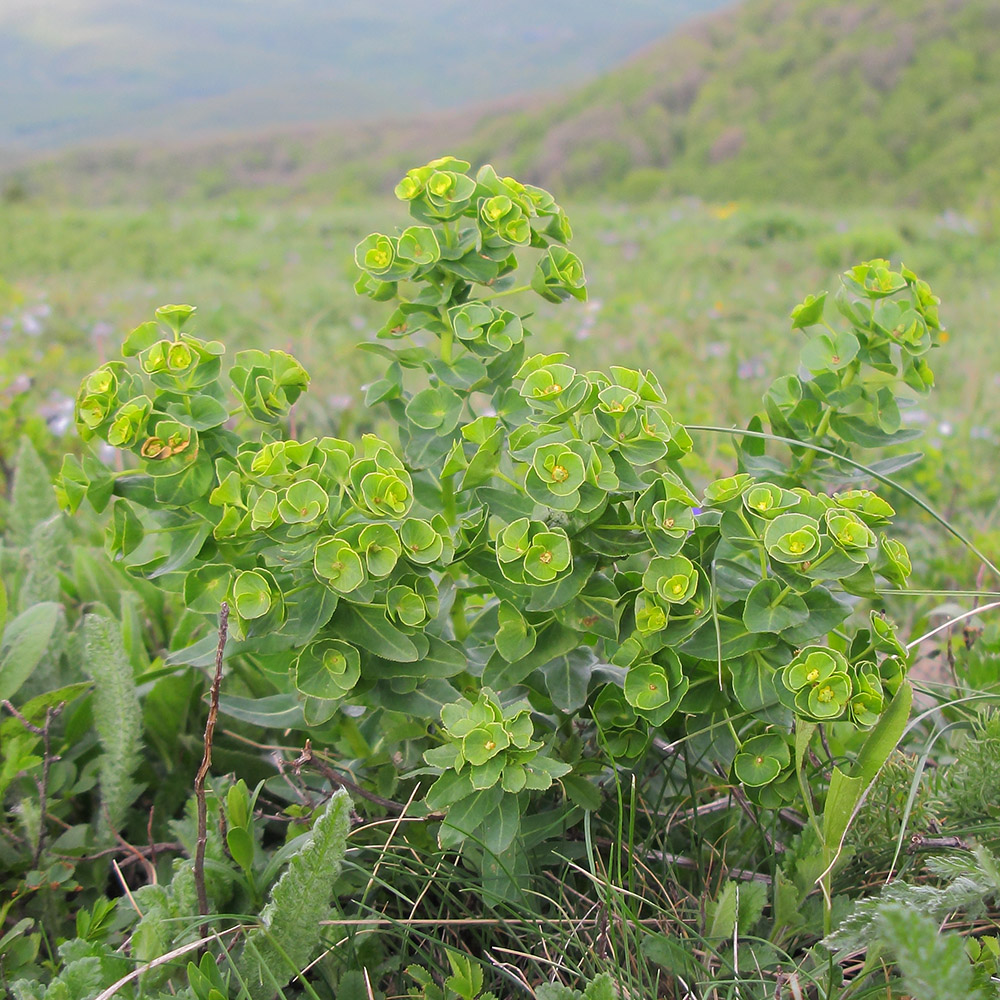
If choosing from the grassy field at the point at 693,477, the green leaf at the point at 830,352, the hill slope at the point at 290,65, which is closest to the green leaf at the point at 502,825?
the grassy field at the point at 693,477

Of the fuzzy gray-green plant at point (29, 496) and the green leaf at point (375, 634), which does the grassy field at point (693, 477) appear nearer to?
the fuzzy gray-green plant at point (29, 496)

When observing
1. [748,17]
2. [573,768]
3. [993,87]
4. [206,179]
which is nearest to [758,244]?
[573,768]

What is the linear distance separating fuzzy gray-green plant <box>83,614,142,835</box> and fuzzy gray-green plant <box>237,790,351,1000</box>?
464mm

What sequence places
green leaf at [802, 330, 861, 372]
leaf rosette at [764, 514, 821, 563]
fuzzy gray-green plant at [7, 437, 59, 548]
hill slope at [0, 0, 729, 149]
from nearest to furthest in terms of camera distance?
1. leaf rosette at [764, 514, 821, 563]
2. green leaf at [802, 330, 861, 372]
3. fuzzy gray-green plant at [7, 437, 59, 548]
4. hill slope at [0, 0, 729, 149]

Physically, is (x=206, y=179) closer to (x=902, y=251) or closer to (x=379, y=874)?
(x=902, y=251)

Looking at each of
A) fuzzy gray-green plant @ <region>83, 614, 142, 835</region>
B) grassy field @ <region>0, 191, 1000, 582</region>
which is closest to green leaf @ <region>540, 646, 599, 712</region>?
fuzzy gray-green plant @ <region>83, 614, 142, 835</region>

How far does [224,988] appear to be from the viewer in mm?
1173

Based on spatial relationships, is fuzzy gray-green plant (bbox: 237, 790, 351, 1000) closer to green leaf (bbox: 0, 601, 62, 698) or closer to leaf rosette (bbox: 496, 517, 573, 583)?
leaf rosette (bbox: 496, 517, 573, 583)

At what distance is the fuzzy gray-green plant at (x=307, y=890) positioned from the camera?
1174 millimetres

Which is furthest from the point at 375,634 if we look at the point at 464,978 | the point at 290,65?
the point at 290,65

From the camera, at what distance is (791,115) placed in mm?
16156

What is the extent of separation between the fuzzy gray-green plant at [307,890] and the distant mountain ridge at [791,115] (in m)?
11.1

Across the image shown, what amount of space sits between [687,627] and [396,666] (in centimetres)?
40

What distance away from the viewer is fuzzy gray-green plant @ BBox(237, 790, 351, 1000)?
3.85 ft
